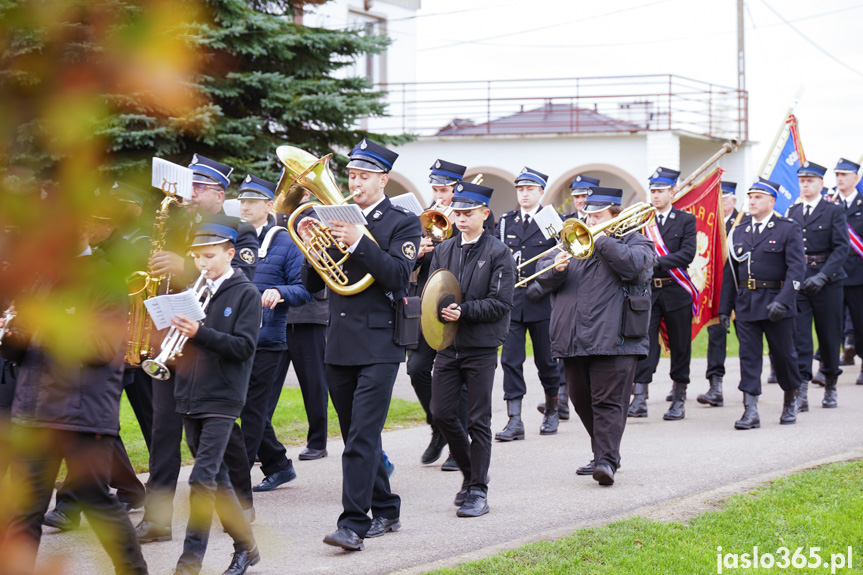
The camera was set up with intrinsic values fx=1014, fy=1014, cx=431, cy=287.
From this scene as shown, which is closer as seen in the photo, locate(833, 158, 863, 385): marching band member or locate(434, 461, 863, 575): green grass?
locate(434, 461, 863, 575): green grass

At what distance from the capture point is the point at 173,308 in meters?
4.60

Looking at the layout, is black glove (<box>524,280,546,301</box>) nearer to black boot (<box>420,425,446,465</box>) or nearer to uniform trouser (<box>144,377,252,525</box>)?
black boot (<box>420,425,446,465</box>)

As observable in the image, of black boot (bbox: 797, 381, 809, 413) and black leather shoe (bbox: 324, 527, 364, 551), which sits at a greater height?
black leather shoe (bbox: 324, 527, 364, 551)

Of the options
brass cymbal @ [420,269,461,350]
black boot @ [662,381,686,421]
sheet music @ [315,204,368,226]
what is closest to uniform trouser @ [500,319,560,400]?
black boot @ [662,381,686,421]

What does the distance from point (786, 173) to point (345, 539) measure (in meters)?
9.98

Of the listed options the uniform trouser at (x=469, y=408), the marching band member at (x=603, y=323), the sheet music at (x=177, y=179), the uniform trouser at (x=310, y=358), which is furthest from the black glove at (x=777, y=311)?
the sheet music at (x=177, y=179)

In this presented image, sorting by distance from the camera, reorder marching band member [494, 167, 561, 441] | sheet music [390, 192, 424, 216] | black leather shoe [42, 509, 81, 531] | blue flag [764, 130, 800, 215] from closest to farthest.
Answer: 1. black leather shoe [42, 509, 81, 531]
2. sheet music [390, 192, 424, 216]
3. marching band member [494, 167, 561, 441]
4. blue flag [764, 130, 800, 215]

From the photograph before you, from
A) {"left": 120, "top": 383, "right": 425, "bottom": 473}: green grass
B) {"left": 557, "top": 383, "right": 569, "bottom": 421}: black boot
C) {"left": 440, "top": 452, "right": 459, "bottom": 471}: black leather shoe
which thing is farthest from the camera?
{"left": 557, "top": 383, "right": 569, "bottom": 421}: black boot

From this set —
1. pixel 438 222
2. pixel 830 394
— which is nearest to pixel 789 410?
pixel 830 394

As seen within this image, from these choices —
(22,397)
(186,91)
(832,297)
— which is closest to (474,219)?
(22,397)

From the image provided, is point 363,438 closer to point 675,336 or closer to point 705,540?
point 705,540

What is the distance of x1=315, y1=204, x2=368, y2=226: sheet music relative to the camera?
5004mm

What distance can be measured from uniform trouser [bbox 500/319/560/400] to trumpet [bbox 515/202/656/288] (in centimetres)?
155

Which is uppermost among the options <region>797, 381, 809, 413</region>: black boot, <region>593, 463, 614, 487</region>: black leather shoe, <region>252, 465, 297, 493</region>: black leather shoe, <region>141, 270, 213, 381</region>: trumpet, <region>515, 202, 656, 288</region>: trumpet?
<region>515, 202, 656, 288</region>: trumpet
